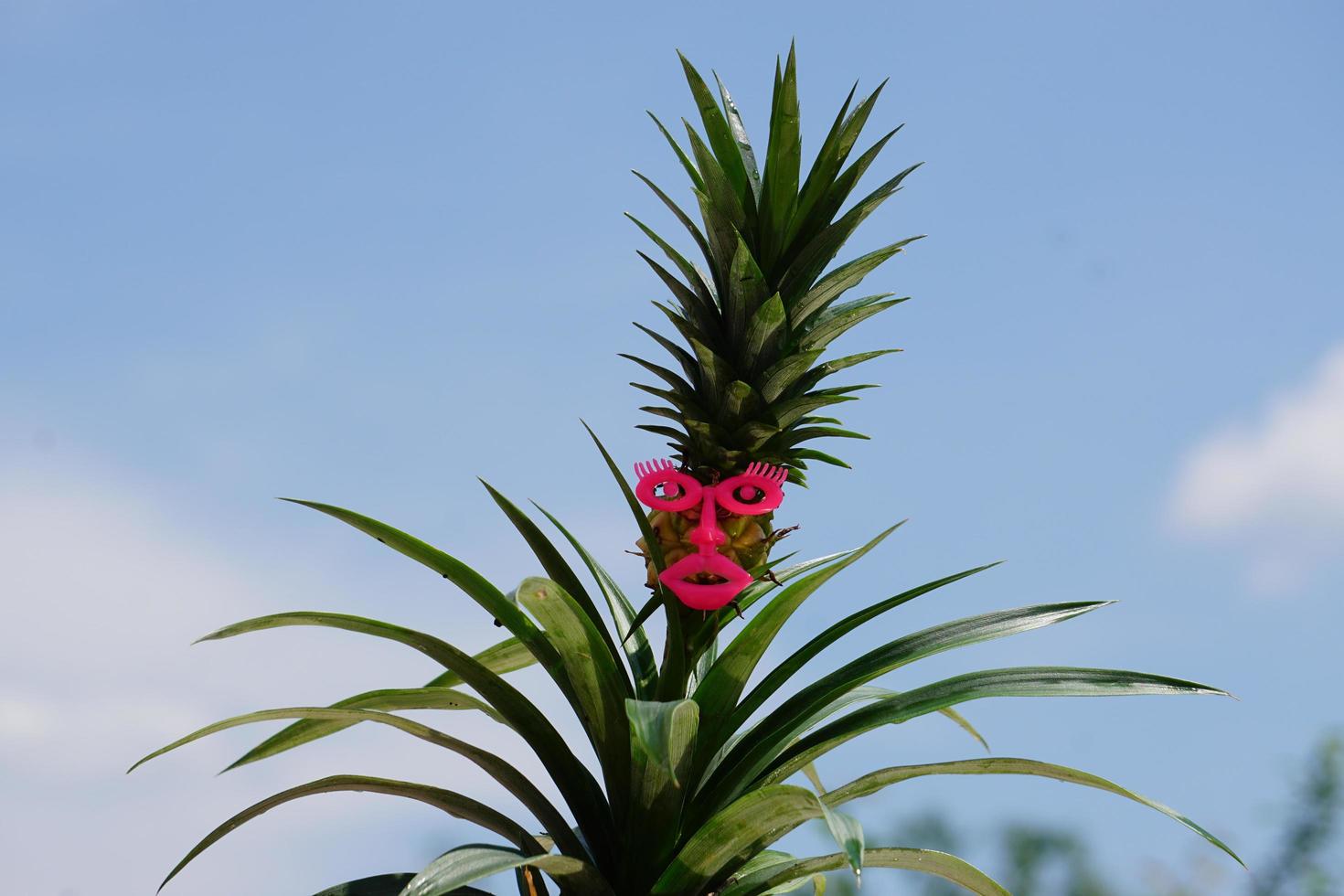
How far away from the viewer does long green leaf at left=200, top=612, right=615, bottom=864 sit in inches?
63.3

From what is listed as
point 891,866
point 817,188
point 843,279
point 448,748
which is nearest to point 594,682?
point 448,748

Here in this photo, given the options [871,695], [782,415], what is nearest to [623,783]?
[871,695]

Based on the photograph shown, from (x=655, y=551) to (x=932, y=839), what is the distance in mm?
7021

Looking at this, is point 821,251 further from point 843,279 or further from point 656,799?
point 656,799

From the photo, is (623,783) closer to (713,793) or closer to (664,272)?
(713,793)

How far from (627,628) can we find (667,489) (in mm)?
287

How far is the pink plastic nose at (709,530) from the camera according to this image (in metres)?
1.66

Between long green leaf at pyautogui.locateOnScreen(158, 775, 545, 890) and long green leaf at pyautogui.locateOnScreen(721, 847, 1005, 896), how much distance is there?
1.09 feet

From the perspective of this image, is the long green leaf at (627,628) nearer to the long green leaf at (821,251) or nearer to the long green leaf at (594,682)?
the long green leaf at (594,682)

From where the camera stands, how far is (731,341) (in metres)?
1.80

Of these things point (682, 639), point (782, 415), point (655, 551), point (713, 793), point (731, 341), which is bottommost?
point (713, 793)

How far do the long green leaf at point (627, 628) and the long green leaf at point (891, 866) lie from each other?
0.33 metres

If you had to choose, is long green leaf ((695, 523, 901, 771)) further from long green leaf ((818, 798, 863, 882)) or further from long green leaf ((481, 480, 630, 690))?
long green leaf ((818, 798, 863, 882))

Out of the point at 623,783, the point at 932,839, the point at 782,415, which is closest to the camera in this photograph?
the point at 623,783
